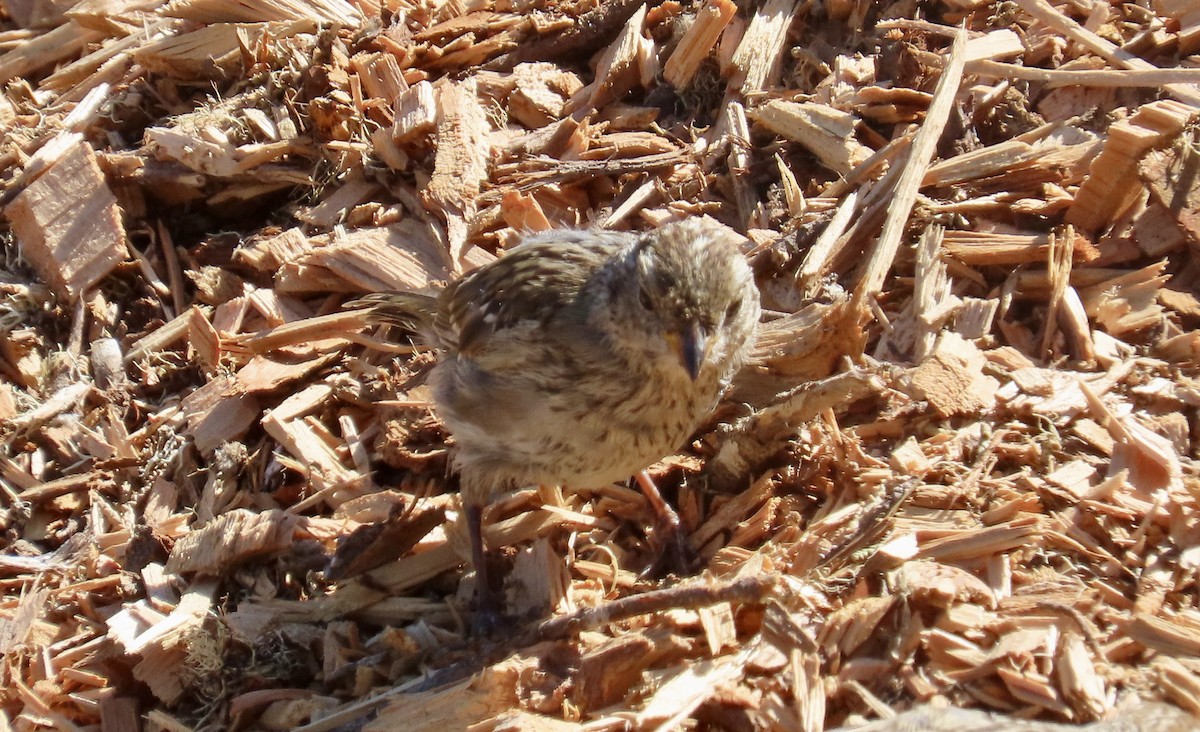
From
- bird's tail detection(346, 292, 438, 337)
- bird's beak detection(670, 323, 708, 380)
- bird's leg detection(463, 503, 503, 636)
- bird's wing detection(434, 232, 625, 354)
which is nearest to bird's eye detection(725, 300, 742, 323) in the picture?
bird's beak detection(670, 323, 708, 380)

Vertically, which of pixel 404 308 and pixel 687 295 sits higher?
pixel 687 295

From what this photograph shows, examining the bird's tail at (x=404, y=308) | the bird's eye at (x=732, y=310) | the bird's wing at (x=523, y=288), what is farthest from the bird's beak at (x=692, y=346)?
the bird's tail at (x=404, y=308)

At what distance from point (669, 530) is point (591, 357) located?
30.6 inches

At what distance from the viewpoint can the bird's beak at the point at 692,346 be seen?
345 centimetres

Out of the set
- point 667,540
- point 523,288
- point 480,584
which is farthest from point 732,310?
point 480,584

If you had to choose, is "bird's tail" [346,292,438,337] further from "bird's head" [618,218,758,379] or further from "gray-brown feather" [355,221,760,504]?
"bird's head" [618,218,758,379]

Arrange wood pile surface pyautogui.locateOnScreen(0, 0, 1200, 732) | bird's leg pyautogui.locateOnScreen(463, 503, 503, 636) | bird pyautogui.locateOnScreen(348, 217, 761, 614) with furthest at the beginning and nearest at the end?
1. bird's leg pyautogui.locateOnScreen(463, 503, 503, 636)
2. bird pyautogui.locateOnScreen(348, 217, 761, 614)
3. wood pile surface pyautogui.locateOnScreen(0, 0, 1200, 732)

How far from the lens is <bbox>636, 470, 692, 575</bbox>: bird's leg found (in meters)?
3.91

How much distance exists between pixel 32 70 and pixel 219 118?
1546mm

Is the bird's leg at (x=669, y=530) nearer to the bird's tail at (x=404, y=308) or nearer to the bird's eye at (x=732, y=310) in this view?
the bird's eye at (x=732, y=310)

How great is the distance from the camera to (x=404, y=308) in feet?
14.8

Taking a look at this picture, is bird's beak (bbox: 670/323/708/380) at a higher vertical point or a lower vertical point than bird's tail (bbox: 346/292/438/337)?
higher

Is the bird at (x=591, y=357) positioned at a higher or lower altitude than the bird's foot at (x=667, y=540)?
higher

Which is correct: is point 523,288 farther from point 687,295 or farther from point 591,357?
point 687,295
